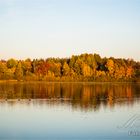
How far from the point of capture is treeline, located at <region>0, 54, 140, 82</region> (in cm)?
6862

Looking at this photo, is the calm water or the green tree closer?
the calm water

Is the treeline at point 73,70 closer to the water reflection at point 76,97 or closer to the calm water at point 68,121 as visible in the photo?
the water reflection at point 76,97

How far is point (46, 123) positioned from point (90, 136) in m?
3.91

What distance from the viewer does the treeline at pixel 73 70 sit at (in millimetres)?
68625

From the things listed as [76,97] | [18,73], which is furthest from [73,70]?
[76,97]

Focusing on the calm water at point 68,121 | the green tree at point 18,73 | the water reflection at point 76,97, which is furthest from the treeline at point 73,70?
the calm water at point 68,121

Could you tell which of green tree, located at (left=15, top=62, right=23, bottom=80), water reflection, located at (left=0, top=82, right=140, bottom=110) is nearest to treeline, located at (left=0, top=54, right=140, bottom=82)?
green tree, located at (left=15, top=62, right=23, bottom=80)

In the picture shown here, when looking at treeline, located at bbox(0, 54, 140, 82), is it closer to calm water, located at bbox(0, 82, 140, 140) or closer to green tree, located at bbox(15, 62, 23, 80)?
green tree, located at bbox(15, 62, 23, 80)

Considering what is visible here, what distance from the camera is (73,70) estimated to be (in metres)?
70.2

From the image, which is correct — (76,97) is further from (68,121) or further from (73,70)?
(73,70)

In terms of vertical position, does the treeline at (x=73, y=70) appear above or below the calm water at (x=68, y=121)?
above

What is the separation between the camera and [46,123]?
1803cm

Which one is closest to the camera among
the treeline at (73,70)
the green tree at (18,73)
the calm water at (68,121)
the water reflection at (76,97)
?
the calm water at (68,121)

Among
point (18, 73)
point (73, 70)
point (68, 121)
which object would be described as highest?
point (73, 70)
